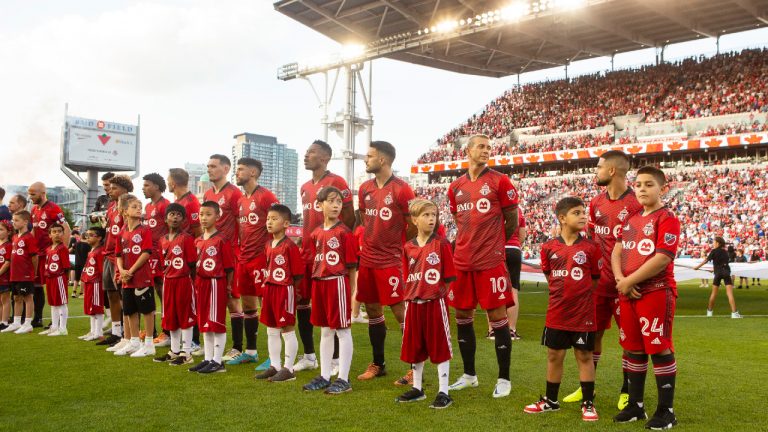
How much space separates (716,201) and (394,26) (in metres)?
19.3

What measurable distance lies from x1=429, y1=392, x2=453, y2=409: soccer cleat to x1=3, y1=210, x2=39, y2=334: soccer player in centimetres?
767

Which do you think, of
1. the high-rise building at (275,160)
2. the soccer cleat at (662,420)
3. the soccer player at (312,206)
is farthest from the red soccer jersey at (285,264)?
the high-rise building at (275,160)

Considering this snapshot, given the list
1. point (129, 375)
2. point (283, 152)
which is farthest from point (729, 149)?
point (283, 152)

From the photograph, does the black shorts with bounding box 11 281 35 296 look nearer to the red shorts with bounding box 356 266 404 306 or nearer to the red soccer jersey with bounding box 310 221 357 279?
the red soccer jersey with bounding box 310 221 357 279

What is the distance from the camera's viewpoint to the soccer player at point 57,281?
938 centimetres

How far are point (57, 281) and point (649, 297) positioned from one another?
28.1 ft

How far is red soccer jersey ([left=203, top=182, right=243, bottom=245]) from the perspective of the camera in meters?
7.29

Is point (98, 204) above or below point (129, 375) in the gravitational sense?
above

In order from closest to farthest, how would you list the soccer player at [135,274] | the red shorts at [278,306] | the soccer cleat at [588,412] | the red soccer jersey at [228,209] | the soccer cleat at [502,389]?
the soccer cleat at [588,412]
the soccer cleat at [502,389]
the red shorts at [278,306]
the red soccer jersey at [228,209]
the soccer player at [135,274]

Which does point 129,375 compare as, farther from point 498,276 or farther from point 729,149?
point 729,149

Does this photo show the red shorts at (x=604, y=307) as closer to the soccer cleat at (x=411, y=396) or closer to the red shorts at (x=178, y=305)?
the soccer cleat at (x=411, y=396)

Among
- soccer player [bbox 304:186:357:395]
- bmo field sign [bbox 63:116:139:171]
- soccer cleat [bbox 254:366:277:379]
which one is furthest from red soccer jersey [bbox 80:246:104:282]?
bmo field sign [bbox 63:116:139:171]

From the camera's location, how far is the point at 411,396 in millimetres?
5145

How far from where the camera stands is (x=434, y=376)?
6258 mm
